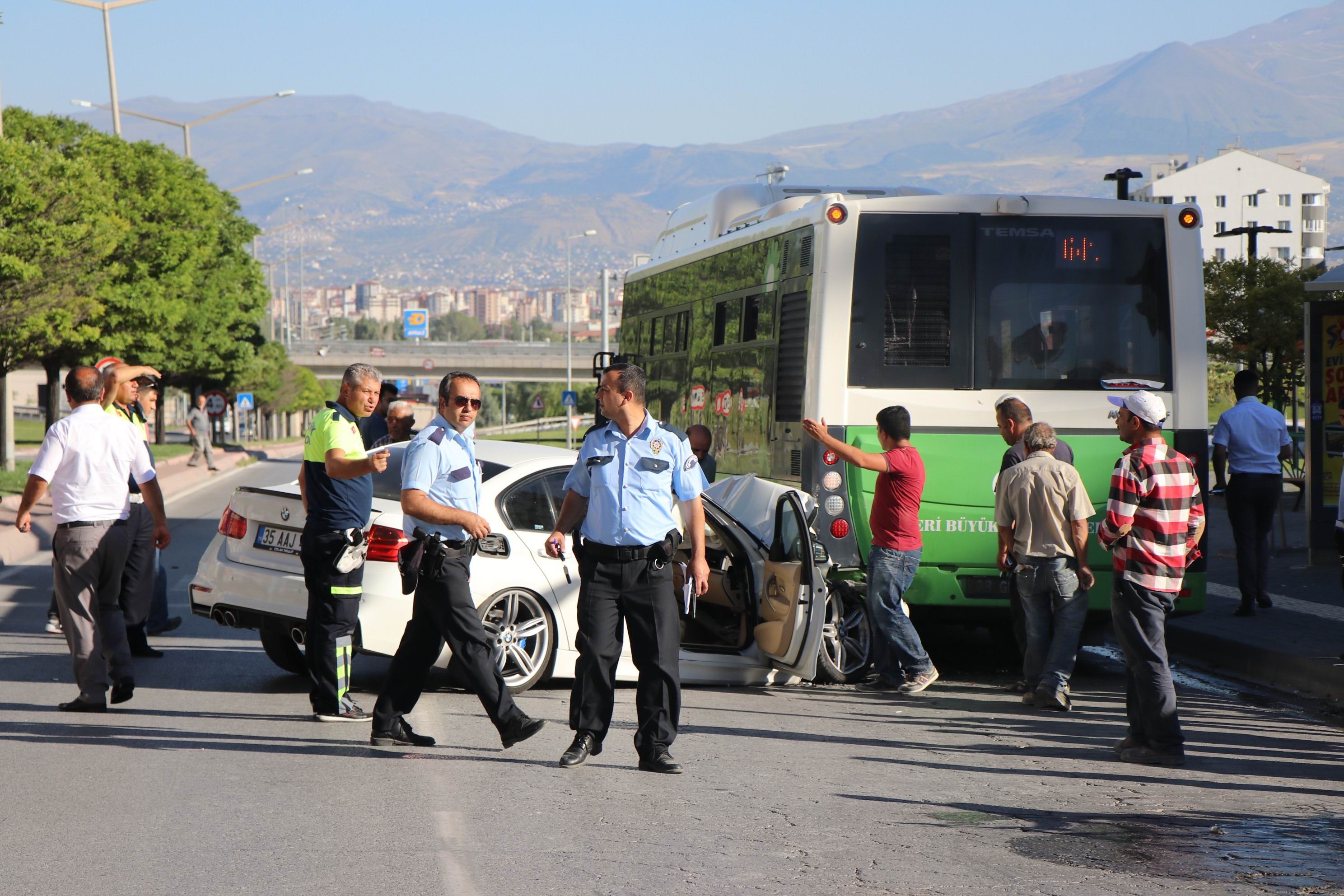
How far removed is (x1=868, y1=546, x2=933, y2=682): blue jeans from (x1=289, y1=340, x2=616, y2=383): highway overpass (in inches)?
3100

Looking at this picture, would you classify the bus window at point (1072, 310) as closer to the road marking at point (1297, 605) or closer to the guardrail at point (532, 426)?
the road marking at point (1297, 605)

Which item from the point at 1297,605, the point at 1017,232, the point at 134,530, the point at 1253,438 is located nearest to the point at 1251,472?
the point at 1253,438

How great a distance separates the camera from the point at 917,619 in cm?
1093

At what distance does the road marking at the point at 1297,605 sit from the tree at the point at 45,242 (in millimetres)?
19926

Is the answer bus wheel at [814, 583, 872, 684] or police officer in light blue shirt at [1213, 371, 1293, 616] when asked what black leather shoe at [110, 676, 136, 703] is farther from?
police officer in light blue shirt at [1213, 371, 1293, 616]

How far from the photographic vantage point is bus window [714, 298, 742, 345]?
40.0ft

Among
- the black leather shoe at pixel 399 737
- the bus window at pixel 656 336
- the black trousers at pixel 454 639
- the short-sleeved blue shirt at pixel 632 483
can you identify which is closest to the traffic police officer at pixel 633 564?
the short-sleeved blue shirt at pixel 632 483

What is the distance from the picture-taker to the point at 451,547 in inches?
267

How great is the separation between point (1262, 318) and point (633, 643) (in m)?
25.4

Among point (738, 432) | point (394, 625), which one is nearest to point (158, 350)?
point (738, 432)

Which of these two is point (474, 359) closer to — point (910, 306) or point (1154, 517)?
point (910, 306)

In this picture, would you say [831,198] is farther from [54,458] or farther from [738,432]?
[54,458]

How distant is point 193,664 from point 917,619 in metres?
5.17

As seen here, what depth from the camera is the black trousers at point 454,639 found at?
6.77 m
